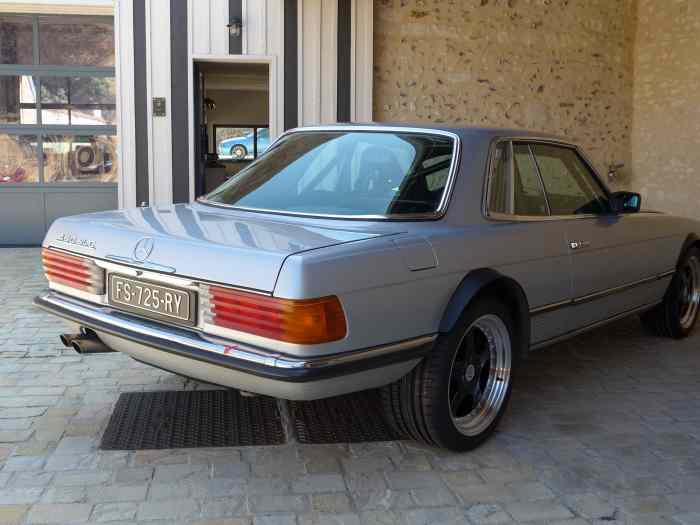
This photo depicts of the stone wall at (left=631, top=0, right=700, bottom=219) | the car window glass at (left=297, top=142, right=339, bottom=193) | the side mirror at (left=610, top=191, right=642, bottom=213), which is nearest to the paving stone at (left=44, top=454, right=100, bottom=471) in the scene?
the car window glass at (left=297, top=142, right=339, bottom=193)

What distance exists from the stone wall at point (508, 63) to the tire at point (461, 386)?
6693 millimetres

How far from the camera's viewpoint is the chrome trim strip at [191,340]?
284cm

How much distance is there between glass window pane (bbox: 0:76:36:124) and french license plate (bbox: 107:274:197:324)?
782cm

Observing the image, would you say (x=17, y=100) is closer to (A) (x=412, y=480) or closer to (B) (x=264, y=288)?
(B) (x=264, y=288)

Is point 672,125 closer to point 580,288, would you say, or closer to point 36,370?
point 580,288

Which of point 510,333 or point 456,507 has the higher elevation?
point 510,333

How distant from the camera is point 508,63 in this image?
411 inches

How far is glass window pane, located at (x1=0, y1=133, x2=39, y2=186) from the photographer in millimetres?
10203

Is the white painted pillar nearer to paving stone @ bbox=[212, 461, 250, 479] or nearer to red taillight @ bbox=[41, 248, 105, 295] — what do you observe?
red taillight @ bbox=[41, 248, 105, 295]

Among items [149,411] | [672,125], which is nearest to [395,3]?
[672,125]

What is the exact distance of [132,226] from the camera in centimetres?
349

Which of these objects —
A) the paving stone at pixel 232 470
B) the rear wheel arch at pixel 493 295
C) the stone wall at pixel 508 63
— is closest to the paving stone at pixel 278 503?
the paving stone at pixel 232 470

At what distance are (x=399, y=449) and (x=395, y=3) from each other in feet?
24.8

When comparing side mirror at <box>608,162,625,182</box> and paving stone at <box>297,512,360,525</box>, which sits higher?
side mirror at <box>608,162,625,182</box>
